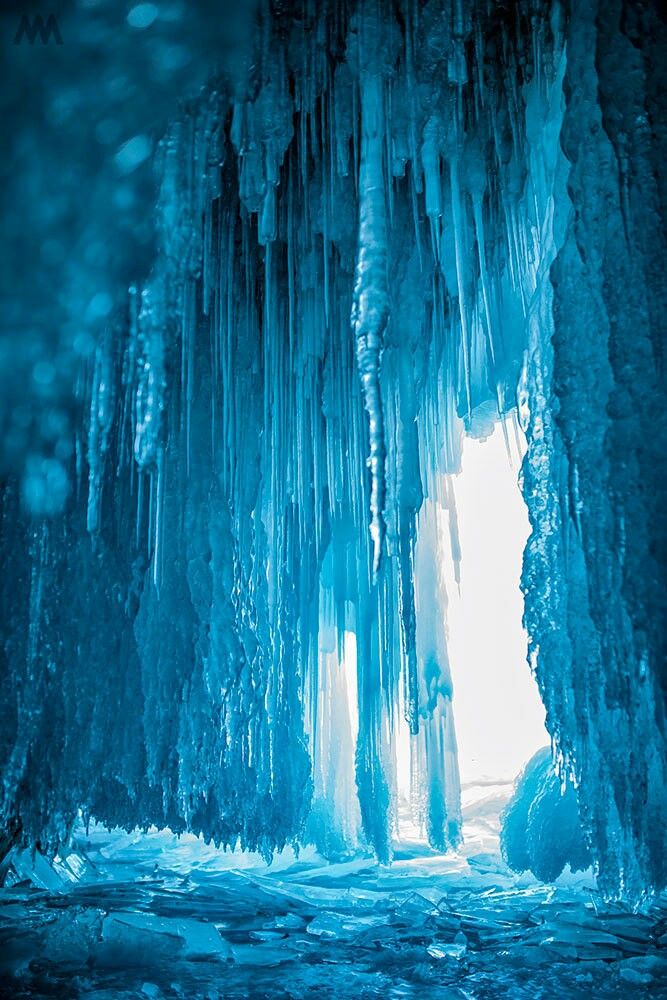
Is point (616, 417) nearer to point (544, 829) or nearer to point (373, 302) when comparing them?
point (373, 302)

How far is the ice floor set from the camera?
9.00 feet

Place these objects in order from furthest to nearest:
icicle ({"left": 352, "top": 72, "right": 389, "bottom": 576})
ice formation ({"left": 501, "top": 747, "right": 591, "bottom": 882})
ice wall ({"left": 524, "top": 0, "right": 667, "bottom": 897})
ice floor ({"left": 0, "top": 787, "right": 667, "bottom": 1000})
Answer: ice formation ({"left": 501, "top": 747, "right": 591, "bottom": 882}) < icicle ({"left": 352, "top": 72, "right": 389, "bottom": 576}) < ice wall ({"left": 524, "top": 0, "right": 667, "bottom": 897}) < ice floor ({"left": 0, "top": 787, "right": 667, "bottom": 1000})

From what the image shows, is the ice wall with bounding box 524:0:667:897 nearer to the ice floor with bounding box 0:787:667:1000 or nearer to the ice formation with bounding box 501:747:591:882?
the ice floor with bounding box 0:787:667:1000

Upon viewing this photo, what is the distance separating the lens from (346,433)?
19.6 feet

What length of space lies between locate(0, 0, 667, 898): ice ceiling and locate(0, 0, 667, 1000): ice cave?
0.07 feet

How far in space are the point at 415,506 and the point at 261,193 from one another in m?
2.03

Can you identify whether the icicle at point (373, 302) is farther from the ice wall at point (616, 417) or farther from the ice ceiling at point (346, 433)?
the ice wall at point (616, 417)

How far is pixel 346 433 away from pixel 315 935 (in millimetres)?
3558

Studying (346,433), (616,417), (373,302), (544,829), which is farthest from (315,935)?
(346,433)

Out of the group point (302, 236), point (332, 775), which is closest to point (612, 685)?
point (302, 236)

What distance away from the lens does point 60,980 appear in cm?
278

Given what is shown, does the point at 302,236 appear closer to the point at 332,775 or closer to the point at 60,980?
the point at 60,980

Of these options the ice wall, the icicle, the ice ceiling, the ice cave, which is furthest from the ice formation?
the icicle

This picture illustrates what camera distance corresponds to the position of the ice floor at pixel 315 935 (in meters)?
2.74
